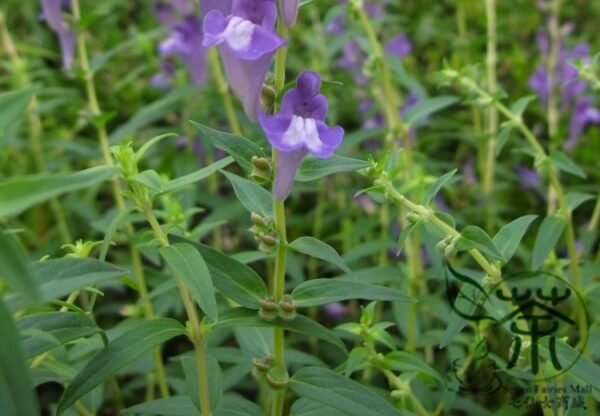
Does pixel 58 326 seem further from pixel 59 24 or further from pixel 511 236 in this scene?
pixel 59 24

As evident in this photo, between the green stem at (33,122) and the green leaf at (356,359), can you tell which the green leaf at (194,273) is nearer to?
the green leaf at (356,359)

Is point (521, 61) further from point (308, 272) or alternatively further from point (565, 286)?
point (565, 286)

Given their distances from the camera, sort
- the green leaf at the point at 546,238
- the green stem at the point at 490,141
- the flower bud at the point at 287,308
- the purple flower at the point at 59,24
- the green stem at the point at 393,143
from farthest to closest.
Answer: the green stem at the point at 490,141
the purple flower at the point at 59,24
the green stem at the point at 393,143
the green leaf at the point at 546,238
the flower bud at the point at 287,308

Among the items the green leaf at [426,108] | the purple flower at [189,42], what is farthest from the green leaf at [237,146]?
the purple flower at [189,42]

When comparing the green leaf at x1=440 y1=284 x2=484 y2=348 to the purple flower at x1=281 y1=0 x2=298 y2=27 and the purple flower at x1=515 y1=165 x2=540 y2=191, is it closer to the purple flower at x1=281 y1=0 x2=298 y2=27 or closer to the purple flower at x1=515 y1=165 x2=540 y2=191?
the purple flower at x1=281 y1=0 x2=298 y2=27

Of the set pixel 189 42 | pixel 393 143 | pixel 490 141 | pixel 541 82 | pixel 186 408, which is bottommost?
pixel 186 408

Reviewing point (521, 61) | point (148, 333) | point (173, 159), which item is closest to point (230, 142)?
point (148, 333)

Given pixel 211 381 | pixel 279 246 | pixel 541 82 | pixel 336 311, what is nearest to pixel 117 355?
pixel 211 381
